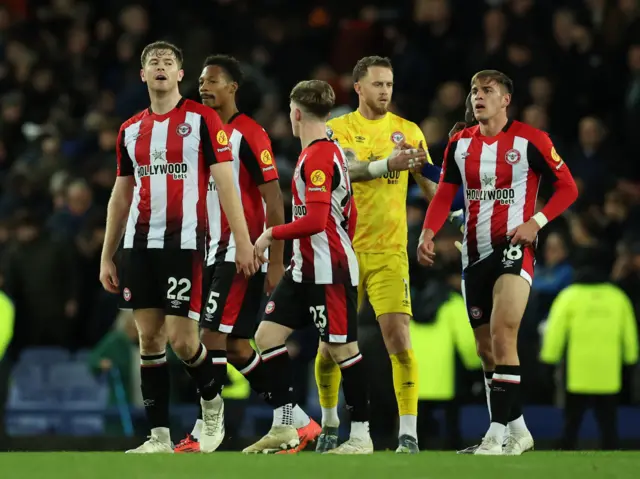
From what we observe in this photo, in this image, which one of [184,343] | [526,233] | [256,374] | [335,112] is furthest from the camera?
[335,112]

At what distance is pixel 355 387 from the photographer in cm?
883

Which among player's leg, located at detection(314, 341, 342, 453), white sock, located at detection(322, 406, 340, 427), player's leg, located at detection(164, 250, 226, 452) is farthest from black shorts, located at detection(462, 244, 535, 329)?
player's leg, located at detection(164, 250, 226, 452)

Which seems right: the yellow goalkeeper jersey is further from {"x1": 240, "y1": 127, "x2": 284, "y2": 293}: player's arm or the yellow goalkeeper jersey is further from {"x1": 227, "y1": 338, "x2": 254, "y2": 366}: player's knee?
{"x1": 227, "y1": 338, "x2": 254, "y2": 366}: player's knee

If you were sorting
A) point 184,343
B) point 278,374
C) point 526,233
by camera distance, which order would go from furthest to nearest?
point 278,374
point 526,233
point 184,343

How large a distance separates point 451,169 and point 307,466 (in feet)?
8.40

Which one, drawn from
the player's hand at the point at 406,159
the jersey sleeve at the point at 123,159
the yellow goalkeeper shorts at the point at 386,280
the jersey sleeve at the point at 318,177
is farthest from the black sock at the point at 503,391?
the jersey sleeve at the point at 123,159

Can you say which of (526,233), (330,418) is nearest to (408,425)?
(330,418)

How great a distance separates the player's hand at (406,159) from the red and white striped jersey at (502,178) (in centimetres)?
29

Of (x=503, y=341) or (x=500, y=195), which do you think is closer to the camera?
(x=503, y=341)

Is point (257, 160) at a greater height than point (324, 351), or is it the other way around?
point (257, 160)

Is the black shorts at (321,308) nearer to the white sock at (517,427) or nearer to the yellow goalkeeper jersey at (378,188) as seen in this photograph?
the yellow goalkeeper jersey at (378,188)

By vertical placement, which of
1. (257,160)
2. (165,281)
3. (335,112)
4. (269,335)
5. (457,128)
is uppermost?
(335,112)

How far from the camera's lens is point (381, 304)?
9516mm

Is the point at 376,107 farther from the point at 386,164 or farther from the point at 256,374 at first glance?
the point at 256,374
